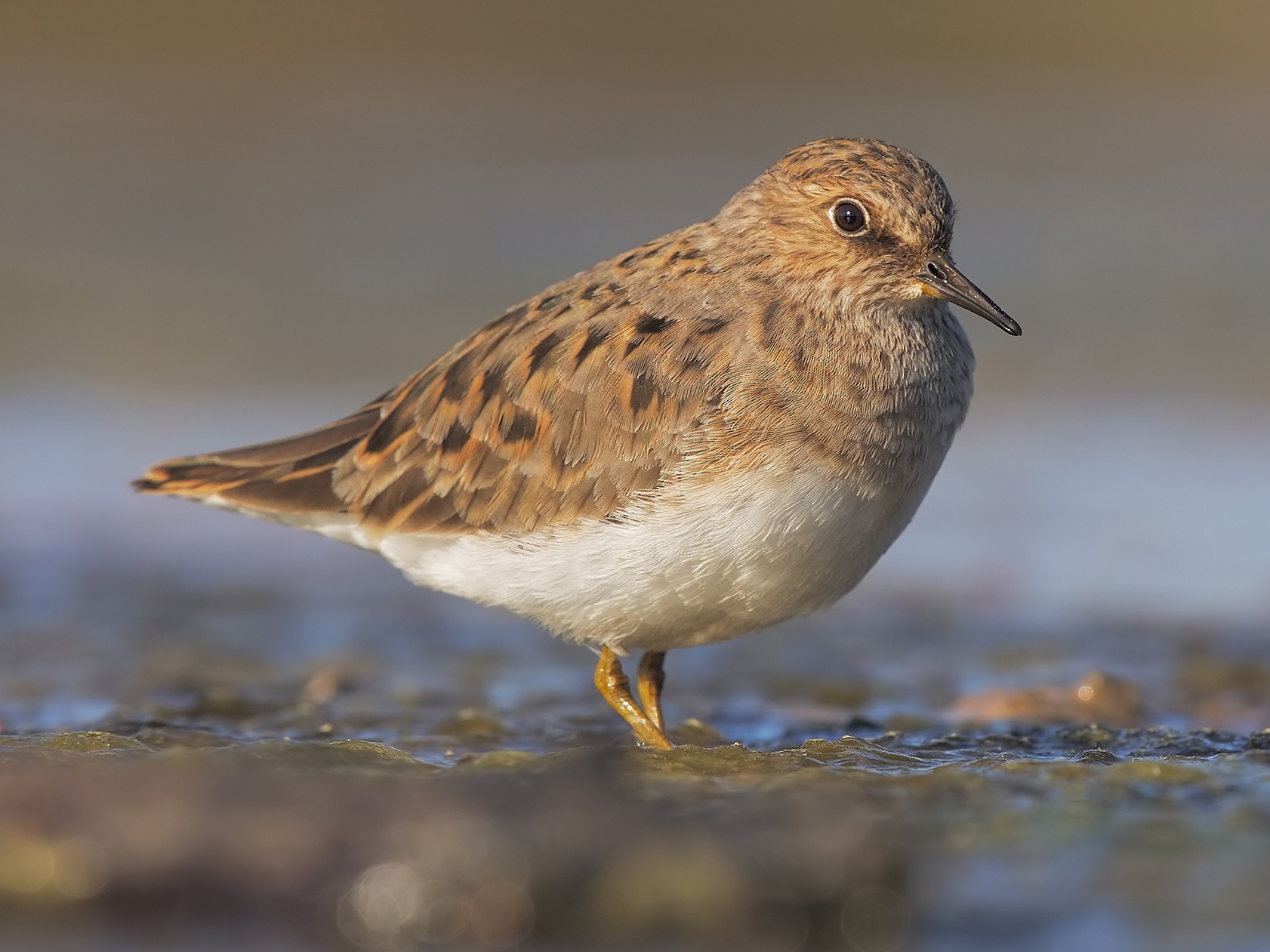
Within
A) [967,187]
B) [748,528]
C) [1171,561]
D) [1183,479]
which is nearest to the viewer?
[748,528]

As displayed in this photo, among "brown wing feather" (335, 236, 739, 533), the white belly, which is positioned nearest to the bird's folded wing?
"brown wing feather" (335, 236, 739, 533)

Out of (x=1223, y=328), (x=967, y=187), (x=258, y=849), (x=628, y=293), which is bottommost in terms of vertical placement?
(x=258, y=849)

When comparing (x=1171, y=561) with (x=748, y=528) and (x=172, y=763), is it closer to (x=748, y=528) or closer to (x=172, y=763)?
(x=748, y=528)

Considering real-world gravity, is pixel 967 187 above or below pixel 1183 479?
above

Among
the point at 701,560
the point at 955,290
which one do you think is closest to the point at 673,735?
the point at 701,560

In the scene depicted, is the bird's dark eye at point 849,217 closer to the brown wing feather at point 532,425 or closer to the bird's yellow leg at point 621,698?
the brown wing feather at point 532,425

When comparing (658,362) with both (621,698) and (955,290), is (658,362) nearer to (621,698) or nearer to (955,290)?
(955,290)

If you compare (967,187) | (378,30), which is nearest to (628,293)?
(967,187)

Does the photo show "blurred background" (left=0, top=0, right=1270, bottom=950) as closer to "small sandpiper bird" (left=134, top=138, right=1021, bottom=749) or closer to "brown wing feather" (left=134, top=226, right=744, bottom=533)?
"small sandpiper bird" (left=134, top=138, right=1021, bottom=749)
